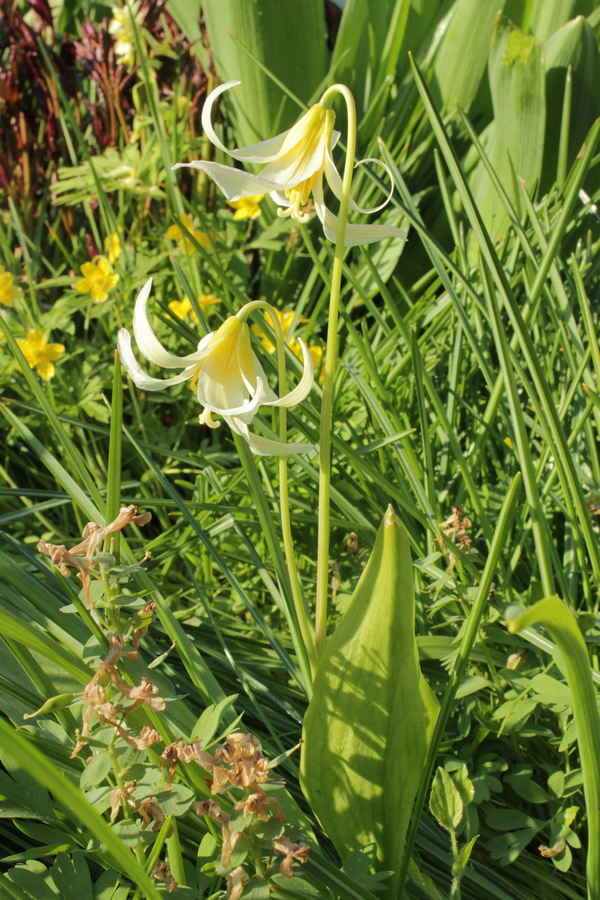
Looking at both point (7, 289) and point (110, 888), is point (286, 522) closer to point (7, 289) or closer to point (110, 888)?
point (110, 888)

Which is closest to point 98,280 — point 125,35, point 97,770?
point 125,35

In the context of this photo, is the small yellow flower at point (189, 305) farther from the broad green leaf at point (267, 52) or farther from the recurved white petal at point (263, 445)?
the recurved white petal at point (263, 445)

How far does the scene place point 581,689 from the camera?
1.40 ft

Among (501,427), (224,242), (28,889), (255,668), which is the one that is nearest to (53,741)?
(28,889)

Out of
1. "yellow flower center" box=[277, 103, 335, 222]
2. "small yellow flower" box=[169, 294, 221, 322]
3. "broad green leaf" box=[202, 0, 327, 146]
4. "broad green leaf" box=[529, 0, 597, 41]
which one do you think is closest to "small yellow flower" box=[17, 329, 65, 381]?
"small yellow flower" box=[169, 294, 221, 322]

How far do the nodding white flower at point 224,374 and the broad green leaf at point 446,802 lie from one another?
291 millimetres

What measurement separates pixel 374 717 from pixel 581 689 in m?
0.19

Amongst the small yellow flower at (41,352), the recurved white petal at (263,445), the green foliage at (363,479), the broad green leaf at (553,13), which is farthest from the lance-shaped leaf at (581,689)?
the broad green leaf at (553,13)

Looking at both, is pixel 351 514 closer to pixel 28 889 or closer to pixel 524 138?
pixel 28 889

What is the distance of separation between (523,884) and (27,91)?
2.32 metres

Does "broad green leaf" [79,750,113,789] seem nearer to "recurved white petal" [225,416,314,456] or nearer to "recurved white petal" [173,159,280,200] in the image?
"recurved white petal" [225,416,314,456]

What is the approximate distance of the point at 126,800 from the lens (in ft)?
1.57

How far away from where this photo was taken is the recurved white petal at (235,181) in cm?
54

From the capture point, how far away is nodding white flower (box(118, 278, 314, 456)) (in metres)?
0.51
